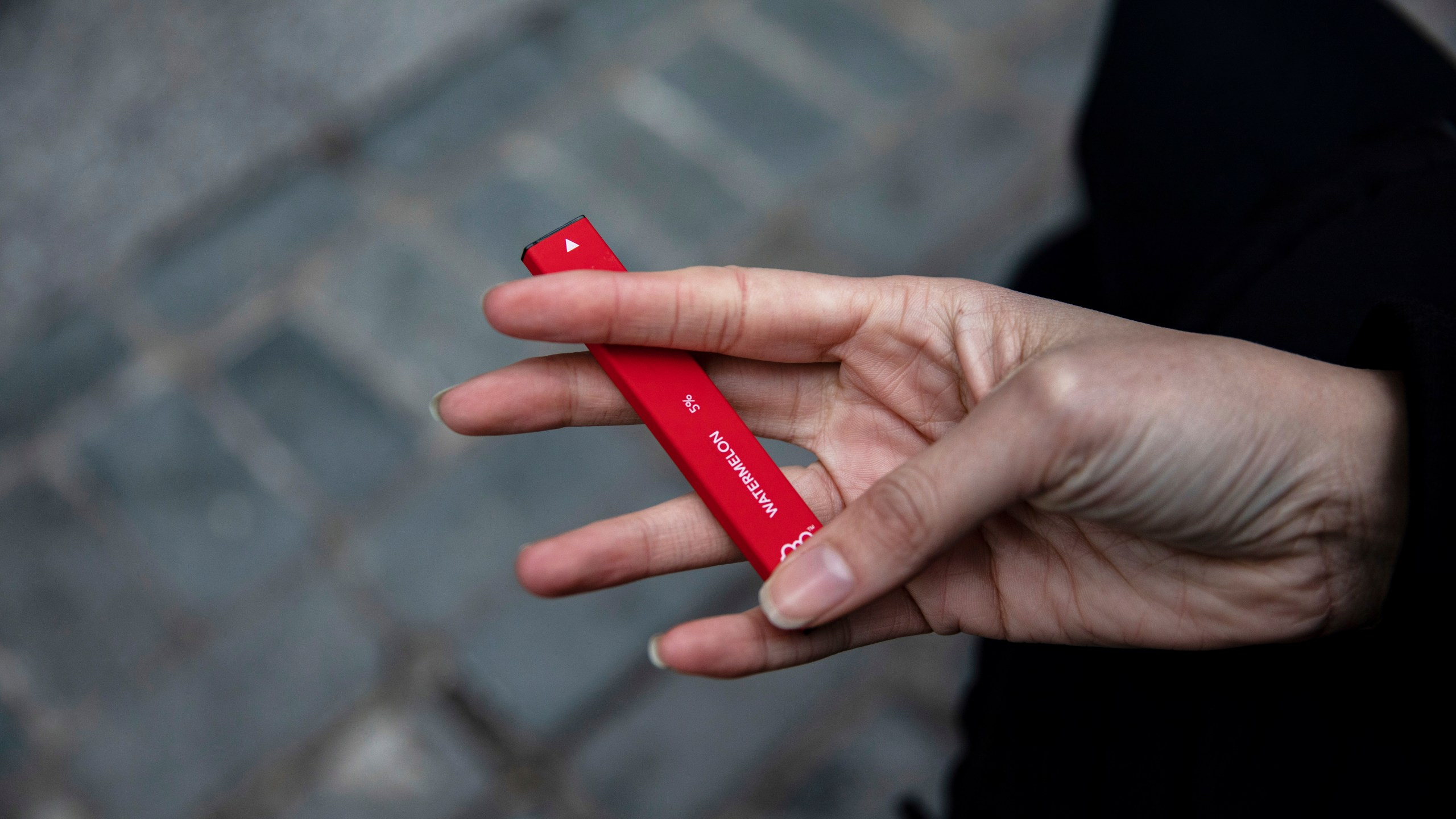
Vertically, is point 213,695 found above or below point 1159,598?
above

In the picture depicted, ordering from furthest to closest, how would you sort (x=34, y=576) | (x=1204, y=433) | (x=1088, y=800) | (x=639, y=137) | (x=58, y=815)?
(x=639, y=137), (x=34, y=576), (x=58, y=815), (x=1088, y=800), (x=1204, y=433)

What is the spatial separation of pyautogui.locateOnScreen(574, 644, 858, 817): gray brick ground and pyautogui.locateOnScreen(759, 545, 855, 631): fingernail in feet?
2.60

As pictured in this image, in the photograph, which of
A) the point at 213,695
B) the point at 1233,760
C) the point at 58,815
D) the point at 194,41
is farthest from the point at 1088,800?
the point at 194,41

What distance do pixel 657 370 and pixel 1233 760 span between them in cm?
71

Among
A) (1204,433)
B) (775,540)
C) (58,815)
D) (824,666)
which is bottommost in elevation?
(824,666)

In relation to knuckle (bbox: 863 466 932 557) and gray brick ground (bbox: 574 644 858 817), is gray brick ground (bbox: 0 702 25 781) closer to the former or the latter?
gray brick ground (bbox: 574 644 858 817)

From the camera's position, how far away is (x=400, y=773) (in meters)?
1.59

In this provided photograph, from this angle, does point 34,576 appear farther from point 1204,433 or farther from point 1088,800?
point 1204,433

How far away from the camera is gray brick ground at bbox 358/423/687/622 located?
171 centimetres

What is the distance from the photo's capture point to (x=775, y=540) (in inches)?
40.9

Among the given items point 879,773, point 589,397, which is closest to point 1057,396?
point 589,397

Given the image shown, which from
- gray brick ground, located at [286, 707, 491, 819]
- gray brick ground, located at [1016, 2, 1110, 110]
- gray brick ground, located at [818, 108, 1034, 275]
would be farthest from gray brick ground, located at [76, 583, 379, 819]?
gray brick ground, located at [1016, 2, 1110, 110]

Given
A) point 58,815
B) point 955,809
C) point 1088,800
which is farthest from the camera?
point 58,815

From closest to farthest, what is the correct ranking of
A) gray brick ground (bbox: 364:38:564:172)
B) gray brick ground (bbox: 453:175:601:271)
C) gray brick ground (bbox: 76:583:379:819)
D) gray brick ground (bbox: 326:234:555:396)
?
gray brick ground (bbox: 76:583:379:819)
gray brick ground (bbox: 326:234:555:396)
gray brick ground (bbox: 453:175:601:271)
gray brick ground (bbox: 364:38:564:172)
